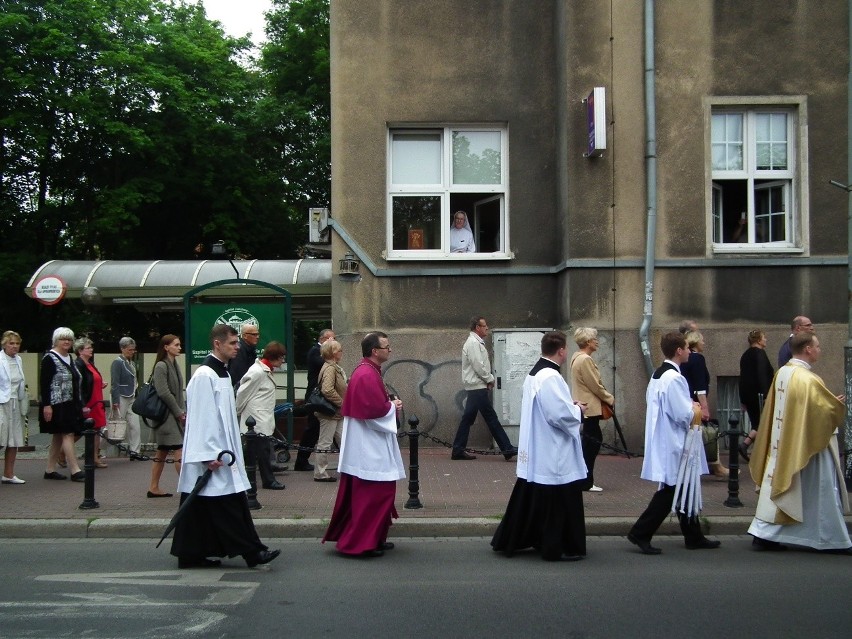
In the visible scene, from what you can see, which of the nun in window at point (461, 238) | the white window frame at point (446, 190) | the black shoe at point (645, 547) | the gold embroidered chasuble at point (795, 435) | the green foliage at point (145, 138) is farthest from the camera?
the green foliage at point (145, 138)

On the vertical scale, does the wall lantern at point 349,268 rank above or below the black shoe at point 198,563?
above

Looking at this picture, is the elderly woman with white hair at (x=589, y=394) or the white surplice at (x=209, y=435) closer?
the white surplice at (x=209, y=435)

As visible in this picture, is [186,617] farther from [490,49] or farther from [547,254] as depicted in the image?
[490,49]

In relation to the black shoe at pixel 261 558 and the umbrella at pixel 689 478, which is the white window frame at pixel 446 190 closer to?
the umbrella at pixel 689 478

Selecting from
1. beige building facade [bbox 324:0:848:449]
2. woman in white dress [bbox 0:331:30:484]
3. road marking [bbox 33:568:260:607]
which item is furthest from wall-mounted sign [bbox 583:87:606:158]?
road marking [bbox 33:568:260:607]

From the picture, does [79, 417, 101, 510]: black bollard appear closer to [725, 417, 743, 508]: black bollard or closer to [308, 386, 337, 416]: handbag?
[308, 386, 337, 416]: handbag

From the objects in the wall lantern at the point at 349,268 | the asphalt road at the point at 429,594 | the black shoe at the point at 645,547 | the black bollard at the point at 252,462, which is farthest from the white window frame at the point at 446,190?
the black shoe at the point at 645,547

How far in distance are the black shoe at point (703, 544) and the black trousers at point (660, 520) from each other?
0.02 meters

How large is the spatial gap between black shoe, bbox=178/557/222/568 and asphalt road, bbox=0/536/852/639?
0.12 metres

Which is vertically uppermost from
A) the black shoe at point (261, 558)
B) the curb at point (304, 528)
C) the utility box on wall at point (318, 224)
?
the utility box on wall at point (318, 224)

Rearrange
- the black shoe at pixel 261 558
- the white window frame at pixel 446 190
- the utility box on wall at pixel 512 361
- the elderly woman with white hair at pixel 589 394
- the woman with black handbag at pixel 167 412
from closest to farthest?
the black shoe at pixel 261 558 → the woman with black handbag at pixel 167 412 → the elderly woman with white hair at pixel 589 394 → the utility box on wall at pixel 512 361 → the white window frame at pixel 446 190

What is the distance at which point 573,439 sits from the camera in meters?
7.76

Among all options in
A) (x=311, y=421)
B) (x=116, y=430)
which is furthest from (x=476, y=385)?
(x=116, y=430)

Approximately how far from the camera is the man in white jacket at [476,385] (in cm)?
1270
